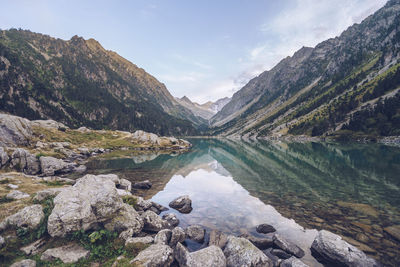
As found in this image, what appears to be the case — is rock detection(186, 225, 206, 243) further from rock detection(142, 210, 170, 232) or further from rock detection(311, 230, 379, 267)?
rock detection(311, 230, 379, 267)

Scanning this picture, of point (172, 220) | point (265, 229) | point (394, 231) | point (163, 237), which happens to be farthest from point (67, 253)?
point (394, 231)

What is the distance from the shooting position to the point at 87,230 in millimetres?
14195

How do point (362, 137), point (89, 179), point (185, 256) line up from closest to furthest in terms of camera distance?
1. point (185, 256)
2. point (89, 179)
3. point (362, 137)

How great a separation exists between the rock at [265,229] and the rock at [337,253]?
13.6ft

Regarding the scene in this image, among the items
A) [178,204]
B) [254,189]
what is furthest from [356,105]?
[178,204]

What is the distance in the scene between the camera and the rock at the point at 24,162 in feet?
124

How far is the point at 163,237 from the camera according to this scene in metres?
14.8

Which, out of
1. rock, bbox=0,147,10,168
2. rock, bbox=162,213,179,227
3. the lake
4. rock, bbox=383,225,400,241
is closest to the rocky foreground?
the lake

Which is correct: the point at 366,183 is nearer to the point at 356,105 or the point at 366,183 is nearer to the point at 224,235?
the point at 224,235

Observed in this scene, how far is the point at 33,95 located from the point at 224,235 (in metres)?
229

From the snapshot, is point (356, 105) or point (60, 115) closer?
point (356, 105)

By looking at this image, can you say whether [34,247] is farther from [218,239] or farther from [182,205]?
[182,205]

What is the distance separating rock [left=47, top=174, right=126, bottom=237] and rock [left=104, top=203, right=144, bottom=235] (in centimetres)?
15

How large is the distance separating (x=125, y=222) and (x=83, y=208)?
3.41 m
